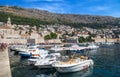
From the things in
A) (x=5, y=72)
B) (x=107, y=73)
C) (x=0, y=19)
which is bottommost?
(x=107, y=73)

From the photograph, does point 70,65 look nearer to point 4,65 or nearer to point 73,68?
point 73,68

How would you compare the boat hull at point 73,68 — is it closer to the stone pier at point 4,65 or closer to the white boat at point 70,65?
the white boat at point 70,65

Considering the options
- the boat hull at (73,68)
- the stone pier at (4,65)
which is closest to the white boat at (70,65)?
the boat hull at (73,68)

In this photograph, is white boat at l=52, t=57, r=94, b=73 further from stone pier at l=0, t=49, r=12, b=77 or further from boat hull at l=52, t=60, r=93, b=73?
stone pier at l=0, t=49, r=12, b=77

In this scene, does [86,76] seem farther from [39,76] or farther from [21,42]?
[21,42]

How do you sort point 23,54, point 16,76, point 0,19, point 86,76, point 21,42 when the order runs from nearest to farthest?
1. point 16,76
2. point 86,76
3. point 23,54
4. point 21,42
5. point 0,19

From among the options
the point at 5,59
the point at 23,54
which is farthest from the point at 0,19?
the point at 5,59

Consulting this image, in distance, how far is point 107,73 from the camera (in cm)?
3866

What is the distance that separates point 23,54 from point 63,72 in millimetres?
23829

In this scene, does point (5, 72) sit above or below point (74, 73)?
above

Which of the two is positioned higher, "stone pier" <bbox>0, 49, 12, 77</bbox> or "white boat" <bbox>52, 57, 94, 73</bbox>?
"stone pier" <bbox>0, 49, 12, 77</bbox>

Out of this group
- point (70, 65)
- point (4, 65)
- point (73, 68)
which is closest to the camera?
point (4, 65)

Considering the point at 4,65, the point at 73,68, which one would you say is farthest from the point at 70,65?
the point at 4,65

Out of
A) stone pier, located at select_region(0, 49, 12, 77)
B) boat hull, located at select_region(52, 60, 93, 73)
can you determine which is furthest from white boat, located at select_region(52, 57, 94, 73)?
stone pier, located at select_region(0, 49, 12, 77)
